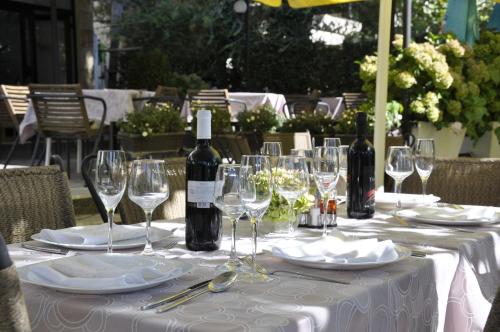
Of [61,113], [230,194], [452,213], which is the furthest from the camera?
[61,113]

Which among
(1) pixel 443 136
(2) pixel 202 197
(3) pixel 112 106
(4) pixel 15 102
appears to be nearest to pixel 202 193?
(2) pixel 202 197

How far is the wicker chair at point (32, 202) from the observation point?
198cm

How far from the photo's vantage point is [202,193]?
149cm

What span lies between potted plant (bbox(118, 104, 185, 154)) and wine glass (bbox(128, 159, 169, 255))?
4.00 m

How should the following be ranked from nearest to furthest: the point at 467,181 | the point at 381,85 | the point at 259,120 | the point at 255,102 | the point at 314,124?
the point at 467,181 < the point at 381,85 < the point at 314,124 < the point at 259,120 < the point at 255,102

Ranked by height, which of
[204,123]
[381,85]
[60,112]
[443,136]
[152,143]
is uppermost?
[381,85]

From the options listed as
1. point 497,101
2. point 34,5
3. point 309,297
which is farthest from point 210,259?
point 34,5

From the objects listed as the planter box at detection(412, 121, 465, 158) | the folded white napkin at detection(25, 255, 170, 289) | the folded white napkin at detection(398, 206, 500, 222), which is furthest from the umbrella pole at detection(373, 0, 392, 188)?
the folded white napkin at detection(25, 255, 170, 289)

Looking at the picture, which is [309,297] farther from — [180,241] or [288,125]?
[288,125]

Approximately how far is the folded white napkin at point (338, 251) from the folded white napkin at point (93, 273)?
29cm

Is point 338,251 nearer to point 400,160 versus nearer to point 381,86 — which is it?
point 400,160

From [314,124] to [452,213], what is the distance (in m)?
3.65

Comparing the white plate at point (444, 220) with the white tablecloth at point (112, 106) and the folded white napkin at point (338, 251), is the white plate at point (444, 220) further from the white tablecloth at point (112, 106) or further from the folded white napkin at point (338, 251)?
the white tablecloth at point (112, 106)

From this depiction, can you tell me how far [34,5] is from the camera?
39.9 ft
